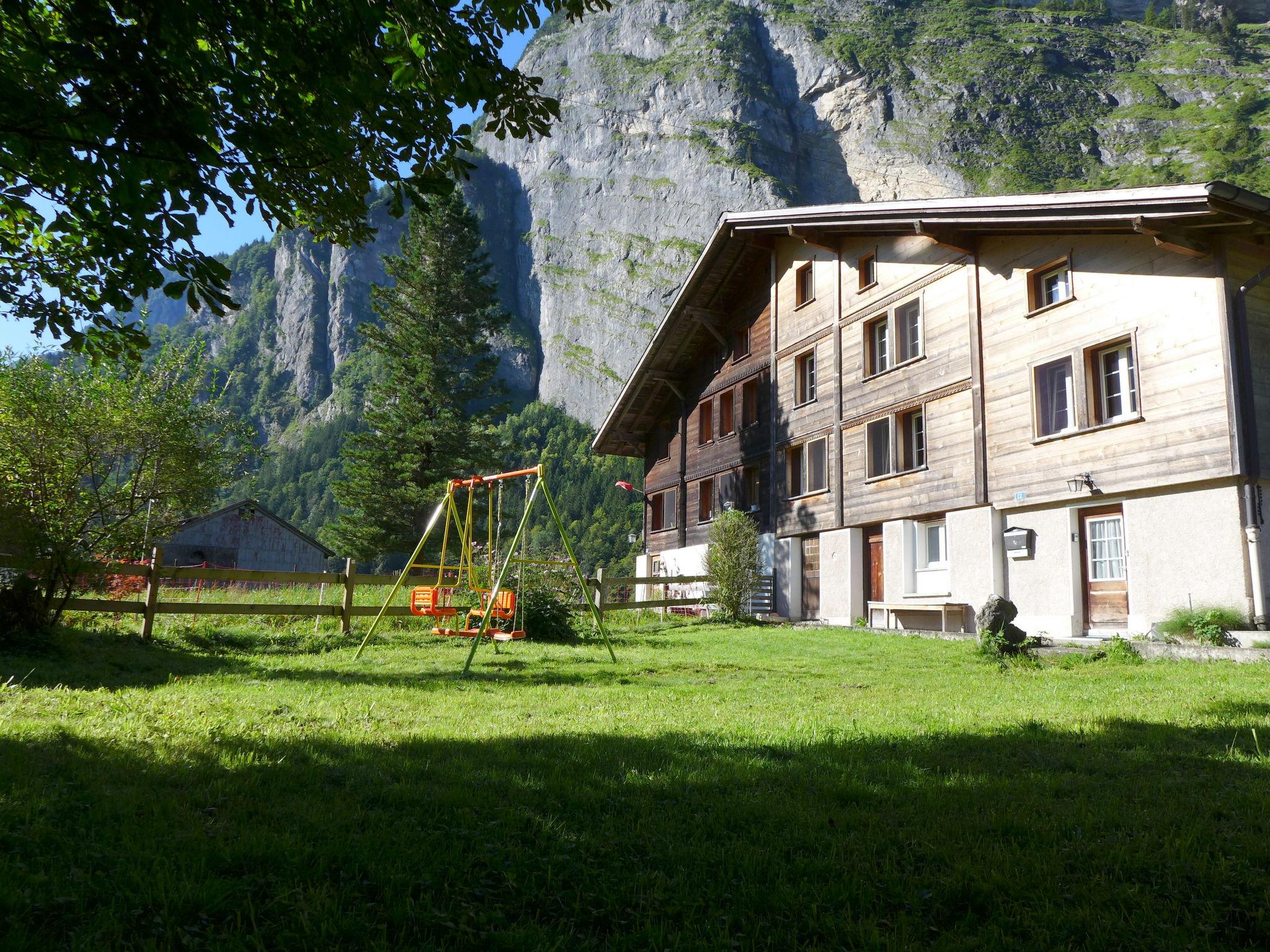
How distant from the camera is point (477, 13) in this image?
5797 mm

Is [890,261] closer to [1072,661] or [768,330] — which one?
[768,330]

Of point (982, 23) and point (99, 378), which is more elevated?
point (982, 23)

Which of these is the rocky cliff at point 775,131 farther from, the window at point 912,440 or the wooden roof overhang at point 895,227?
the window at point 912,440

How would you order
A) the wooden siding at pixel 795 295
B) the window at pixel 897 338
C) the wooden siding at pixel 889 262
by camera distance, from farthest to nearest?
the wooden siding at pixel 795 295, the window at pixel 897 338, the wooden siding at pixel 889 262

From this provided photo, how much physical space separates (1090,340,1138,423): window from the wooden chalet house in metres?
0.04

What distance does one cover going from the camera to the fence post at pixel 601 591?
20.9 metres

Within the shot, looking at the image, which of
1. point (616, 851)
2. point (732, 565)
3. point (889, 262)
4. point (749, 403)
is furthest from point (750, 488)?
point (616, 851)

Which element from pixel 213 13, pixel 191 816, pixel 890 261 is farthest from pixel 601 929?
pixel 890 261

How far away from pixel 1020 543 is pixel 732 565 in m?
7.81

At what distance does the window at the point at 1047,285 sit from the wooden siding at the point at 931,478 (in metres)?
2.35

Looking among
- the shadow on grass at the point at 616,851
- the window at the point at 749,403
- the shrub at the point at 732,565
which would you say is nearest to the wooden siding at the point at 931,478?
the shrub at the point at 732,565

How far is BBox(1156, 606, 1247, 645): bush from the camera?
41.8 ft

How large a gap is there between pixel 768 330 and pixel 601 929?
24936 mm

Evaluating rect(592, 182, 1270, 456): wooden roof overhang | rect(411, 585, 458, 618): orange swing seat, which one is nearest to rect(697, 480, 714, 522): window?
rect(592, 182, 1270, 456): wooden roof overhang
